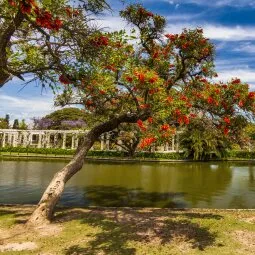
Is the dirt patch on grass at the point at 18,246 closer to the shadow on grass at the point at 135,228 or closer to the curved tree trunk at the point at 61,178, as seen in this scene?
the shadow on grass at the point at 135,228

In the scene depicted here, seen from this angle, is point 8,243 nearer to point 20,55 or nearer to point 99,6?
point 20,55

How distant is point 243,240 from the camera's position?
923 cm

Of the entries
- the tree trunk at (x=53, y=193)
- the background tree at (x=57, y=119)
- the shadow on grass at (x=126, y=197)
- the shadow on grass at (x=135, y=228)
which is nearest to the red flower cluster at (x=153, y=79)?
the tree trunk at (x=53, y=193)

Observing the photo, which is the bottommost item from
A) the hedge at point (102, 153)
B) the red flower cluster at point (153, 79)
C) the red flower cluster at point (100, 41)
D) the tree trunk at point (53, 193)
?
the tree trunk at point (53, 193)

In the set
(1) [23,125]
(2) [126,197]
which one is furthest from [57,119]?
(2) [126,197]

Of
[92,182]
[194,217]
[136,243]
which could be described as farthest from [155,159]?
[136,243]

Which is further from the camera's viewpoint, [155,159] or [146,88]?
[155,159]

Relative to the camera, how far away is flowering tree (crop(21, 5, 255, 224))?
1049 centimetres

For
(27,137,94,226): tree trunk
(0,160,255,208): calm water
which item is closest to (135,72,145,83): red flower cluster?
(27,137,94,226): tree trunk

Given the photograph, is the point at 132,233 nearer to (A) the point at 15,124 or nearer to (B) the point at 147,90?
(B) the point at 147,90

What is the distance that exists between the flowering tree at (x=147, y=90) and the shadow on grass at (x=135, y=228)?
1.64m

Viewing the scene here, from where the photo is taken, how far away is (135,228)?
10086 mm

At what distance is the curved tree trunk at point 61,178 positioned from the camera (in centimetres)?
1088

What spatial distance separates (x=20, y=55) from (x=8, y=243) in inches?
183
